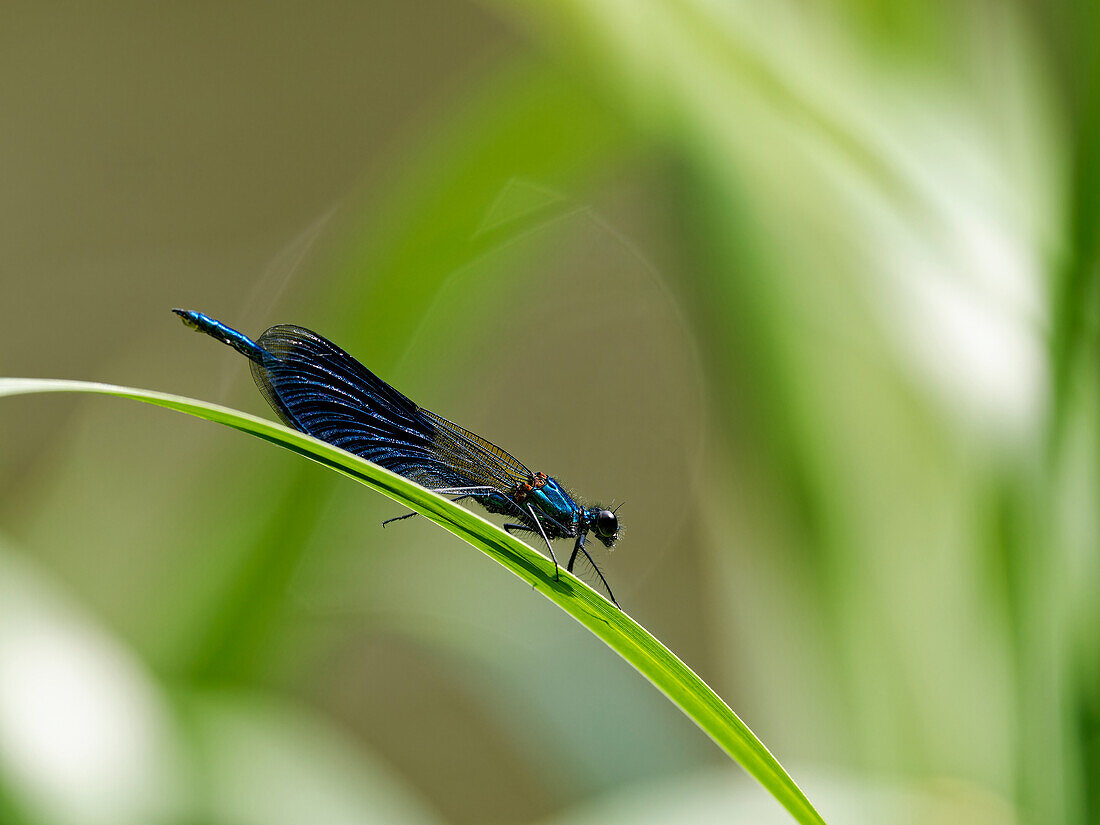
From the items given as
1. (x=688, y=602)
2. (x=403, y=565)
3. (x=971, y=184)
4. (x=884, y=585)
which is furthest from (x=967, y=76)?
(x=688, y=602)

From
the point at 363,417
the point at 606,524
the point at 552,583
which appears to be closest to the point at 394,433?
the point at 363,417

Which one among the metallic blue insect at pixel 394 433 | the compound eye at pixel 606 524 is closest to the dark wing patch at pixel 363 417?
the metallic blue insect at pixel 394 433

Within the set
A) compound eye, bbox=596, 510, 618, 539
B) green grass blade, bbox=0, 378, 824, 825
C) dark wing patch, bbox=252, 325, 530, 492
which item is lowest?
green grass blade, bbox=0, 378, 824, 825

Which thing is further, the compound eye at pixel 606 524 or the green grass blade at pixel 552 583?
the compound eye at pixel 606 524

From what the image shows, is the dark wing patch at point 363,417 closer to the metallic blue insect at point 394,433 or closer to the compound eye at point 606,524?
the metallic blue insect at point 394,433

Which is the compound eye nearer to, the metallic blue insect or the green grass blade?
the metallic blue insect

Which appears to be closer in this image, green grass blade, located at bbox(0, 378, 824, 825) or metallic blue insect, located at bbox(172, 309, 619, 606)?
green grass blade, located at bbox(0, 378, 824, 825)

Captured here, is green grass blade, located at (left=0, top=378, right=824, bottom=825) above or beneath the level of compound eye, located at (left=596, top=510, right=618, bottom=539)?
beneath

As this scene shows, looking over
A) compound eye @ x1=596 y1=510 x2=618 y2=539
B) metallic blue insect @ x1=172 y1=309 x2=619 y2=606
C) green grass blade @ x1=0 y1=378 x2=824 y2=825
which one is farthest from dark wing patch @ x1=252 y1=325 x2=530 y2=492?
green grass blade @ x1=0 y1=378 x2=824 y2=825

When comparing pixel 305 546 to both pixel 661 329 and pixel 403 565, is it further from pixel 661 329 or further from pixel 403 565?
pixel 661 329
